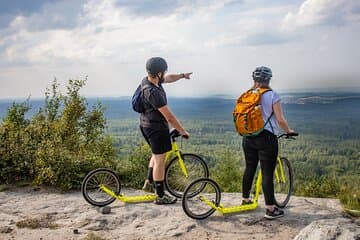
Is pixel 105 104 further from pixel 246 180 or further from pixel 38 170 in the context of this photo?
pixel 246 180

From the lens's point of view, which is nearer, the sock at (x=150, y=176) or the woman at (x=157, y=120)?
the woman at (x=157, y=120)

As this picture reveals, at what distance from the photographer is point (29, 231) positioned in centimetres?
622

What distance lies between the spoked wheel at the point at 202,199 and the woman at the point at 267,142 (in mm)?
578

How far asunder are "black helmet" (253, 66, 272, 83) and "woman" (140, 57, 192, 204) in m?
1.28

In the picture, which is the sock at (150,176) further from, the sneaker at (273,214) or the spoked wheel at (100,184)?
the sneaker at (273,214)

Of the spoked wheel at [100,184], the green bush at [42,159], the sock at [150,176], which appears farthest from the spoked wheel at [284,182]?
the green bush at [42,159]

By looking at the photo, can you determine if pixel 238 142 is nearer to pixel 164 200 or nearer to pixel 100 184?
pixel 164 200

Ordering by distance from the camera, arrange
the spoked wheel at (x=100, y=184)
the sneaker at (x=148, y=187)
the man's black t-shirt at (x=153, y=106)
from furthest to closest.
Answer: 1. the sneaker at (x=148, y=187)
2. the spoked wheel at (x=100, y=184)
3. the man's black t-shirt at (x=153, y=106)

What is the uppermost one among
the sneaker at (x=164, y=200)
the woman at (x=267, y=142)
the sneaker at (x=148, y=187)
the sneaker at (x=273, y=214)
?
the woman at (x=267, y=142)

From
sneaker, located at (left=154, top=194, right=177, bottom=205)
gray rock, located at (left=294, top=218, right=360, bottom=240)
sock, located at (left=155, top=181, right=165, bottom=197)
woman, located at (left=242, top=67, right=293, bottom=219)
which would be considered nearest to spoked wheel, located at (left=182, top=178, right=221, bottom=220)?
sneaker, located at (left=154, top=194, right=177, bottom=205)

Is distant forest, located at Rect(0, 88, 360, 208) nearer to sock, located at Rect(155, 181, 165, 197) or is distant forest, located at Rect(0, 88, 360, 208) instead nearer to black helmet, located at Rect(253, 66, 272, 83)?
sock, located at Rect(155, 181, 165, 197)

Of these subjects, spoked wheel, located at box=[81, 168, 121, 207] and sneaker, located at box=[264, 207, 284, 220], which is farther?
spoked wheel, located at box=[81, 168, 121, 207]

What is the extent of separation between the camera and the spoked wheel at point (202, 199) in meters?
6.42

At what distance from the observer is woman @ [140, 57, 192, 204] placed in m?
6.43
